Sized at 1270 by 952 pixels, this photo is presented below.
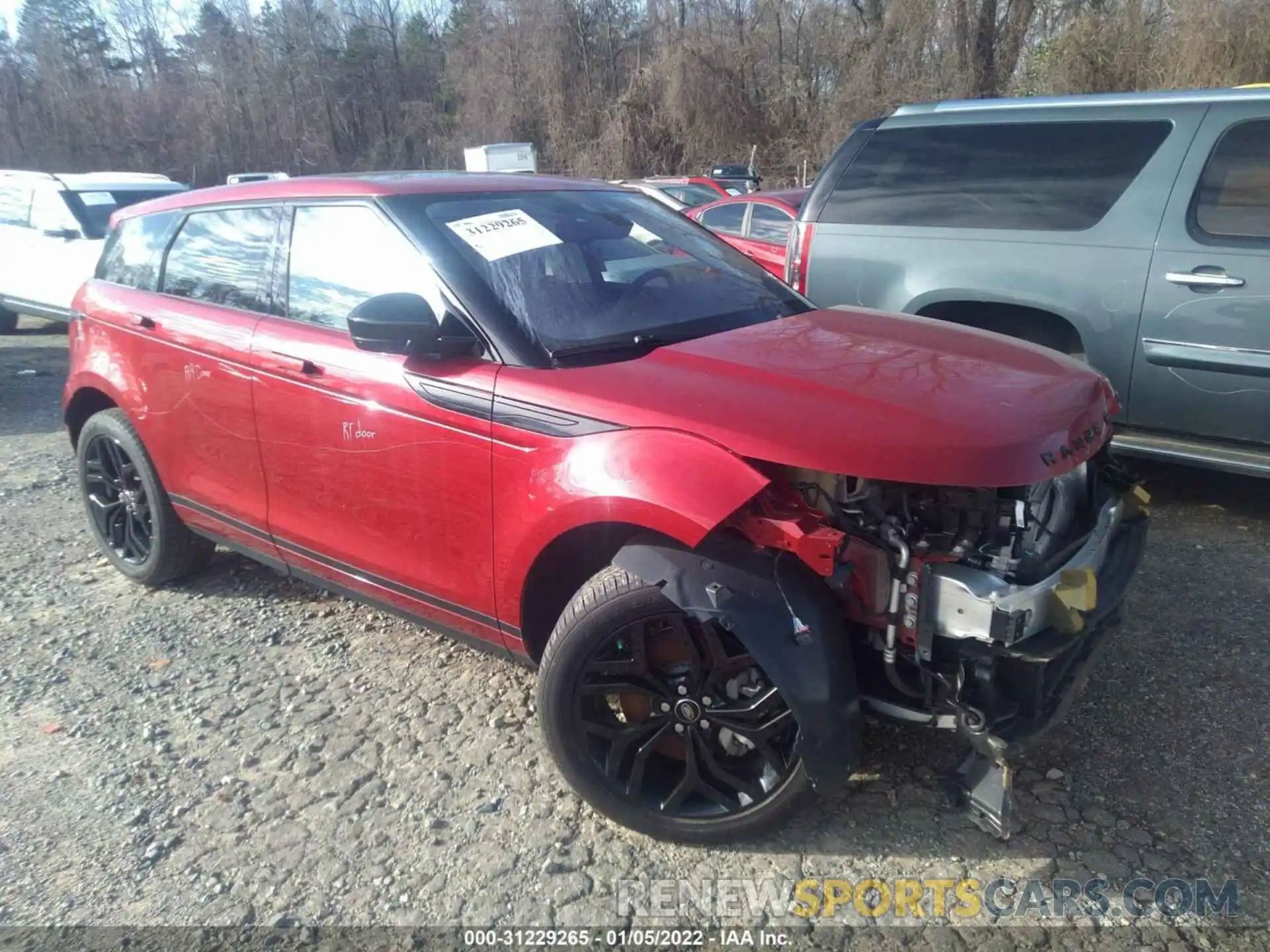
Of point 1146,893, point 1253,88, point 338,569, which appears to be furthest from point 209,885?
point 1253,88

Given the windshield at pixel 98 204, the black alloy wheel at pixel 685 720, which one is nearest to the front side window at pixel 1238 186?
the black alloy wheel at pixel 685 720

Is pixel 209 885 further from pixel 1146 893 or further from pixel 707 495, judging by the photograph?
pixel 1146 893

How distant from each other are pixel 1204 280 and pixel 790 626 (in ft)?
10.3

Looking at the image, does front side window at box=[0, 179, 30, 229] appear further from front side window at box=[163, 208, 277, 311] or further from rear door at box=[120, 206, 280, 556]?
front side window at box=[163, 208, 277, 311]

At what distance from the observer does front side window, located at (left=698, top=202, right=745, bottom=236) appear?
33.3 ft

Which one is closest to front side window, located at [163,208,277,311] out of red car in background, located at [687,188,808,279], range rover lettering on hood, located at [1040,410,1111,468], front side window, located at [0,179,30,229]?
range rover lettering on hood, located at [1040,410,1111,468]

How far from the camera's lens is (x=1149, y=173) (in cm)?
446

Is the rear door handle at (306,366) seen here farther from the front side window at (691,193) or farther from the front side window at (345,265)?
the front side window at (691,193)

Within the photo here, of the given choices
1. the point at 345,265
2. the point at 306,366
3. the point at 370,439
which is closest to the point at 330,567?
the point at 370,439

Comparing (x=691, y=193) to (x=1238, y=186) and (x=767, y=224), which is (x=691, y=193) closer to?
(x=767, y=224)

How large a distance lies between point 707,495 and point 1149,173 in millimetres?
3434

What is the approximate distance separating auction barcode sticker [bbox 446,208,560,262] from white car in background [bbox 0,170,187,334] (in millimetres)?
7778

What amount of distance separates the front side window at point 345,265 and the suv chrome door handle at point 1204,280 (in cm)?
337

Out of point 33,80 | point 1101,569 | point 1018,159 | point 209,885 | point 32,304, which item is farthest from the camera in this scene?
point 33,80
